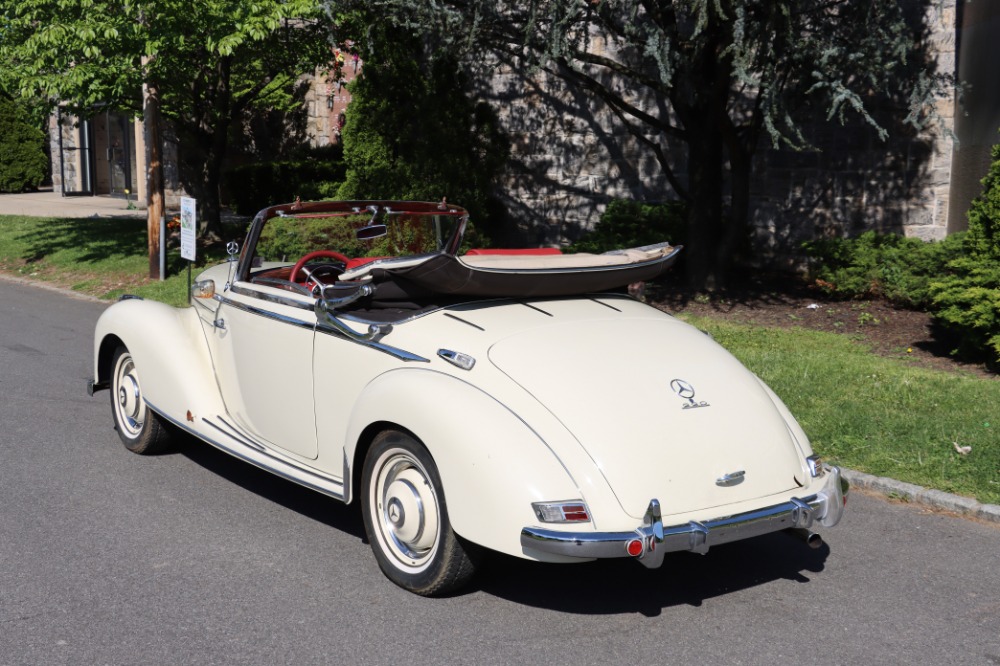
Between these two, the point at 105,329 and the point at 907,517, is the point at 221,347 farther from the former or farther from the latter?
the point at 907,517

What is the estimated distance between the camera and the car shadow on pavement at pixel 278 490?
545cm

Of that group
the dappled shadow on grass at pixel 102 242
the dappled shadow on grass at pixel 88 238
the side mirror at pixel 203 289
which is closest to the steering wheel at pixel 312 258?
the side mirror at pixel 203 289

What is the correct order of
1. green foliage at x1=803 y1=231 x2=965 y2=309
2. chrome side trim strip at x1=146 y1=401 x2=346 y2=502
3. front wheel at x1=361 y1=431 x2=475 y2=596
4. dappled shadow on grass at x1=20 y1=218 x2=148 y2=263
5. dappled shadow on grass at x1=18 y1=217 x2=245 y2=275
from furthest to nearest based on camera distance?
dappled shadow on grass at x1=20 y1=218 x2=148 y2=263 < dappled shadow on grass at x1=18 y1=217 x2=245 y2=275 < green foliage at x1=803 y1=231 x2=965 y2=309 < chrome side trim strip at x1=146 y1=401 x2=346 y2=502 < front wheel at x1=361 y1=431 x2=475 y2=596

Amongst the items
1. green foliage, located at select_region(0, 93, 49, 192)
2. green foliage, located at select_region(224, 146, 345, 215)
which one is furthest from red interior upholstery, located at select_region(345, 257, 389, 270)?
green foliage, located at select_region(0, 93, 49, 192)

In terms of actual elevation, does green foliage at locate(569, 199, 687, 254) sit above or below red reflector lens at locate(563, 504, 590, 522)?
above

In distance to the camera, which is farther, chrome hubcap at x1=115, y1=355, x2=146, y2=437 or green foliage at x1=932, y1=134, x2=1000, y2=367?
green foliage at x1=932, y1=134, x2=1000, y2=367

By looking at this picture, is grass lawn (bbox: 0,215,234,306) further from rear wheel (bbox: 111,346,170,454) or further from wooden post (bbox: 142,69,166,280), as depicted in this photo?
rear wheel (bbox: 111,346,170,454)

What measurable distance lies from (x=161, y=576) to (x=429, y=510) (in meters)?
1.27

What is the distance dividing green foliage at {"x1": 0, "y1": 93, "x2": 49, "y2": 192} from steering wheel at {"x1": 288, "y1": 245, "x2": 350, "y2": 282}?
2521 centimetres

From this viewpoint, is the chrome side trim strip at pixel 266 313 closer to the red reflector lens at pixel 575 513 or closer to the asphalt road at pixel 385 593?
the asphalt road at pixel 385 593

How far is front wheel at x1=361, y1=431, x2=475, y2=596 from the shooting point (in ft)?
14.1

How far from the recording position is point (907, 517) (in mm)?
5664

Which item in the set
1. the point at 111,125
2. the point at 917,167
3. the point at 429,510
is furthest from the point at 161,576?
the point at 111,125

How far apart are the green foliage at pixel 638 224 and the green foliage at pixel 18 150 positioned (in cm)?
2045
